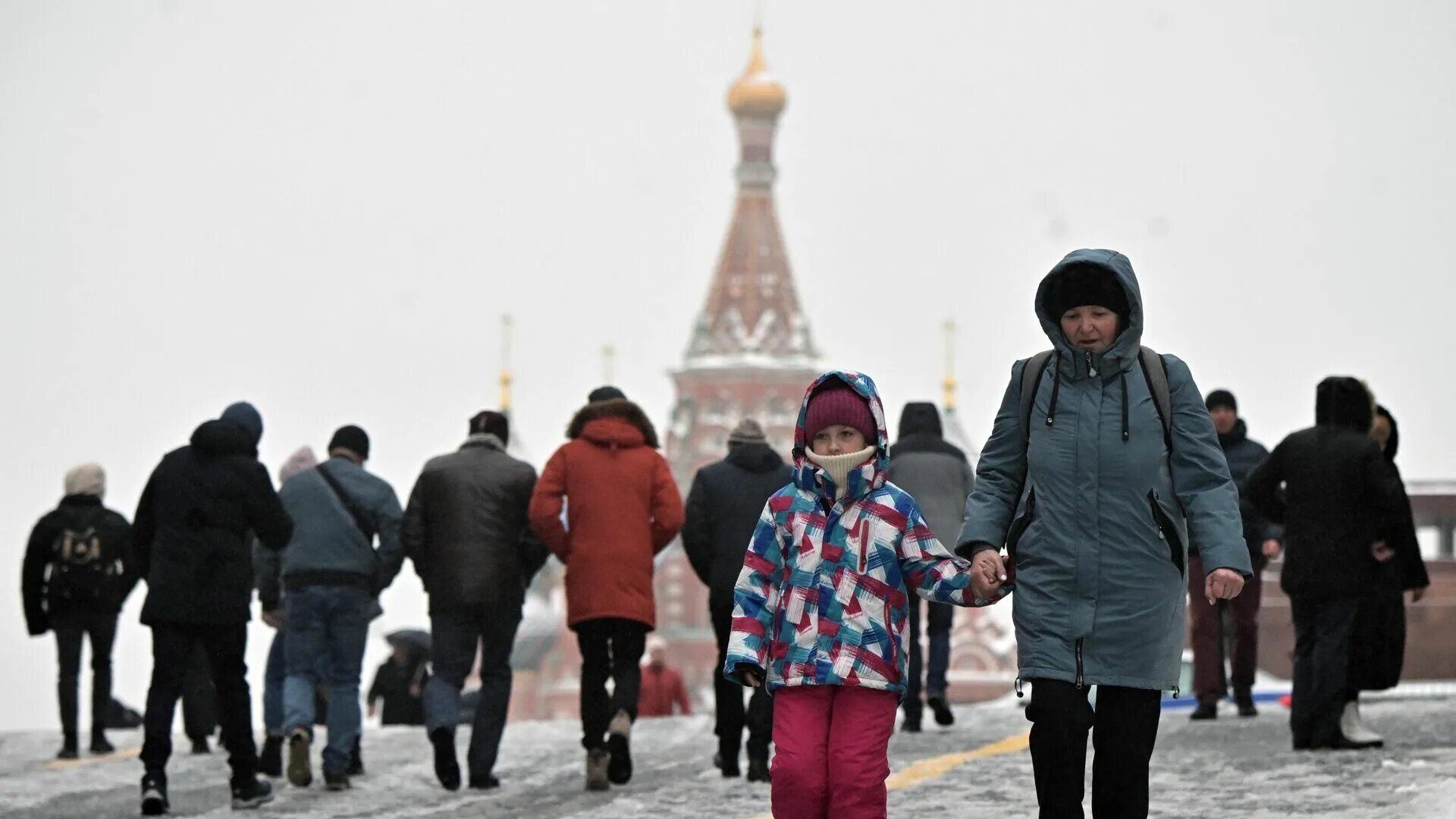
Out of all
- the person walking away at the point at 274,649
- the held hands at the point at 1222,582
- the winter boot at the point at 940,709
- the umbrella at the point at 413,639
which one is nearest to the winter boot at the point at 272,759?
the person walking away at the point at 274,649

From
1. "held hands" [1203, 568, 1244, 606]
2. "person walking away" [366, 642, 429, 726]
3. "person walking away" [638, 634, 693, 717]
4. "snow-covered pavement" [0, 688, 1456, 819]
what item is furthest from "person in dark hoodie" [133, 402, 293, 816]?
"person walking away" [638, 634, 693, 717]

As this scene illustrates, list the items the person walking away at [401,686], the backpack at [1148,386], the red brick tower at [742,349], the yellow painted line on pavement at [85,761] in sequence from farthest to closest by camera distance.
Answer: the red brick tower at [742,349] → the person walking away at [401,686] → the yellow painted line on pavement at [85,761] → the backpack at [1148,386]

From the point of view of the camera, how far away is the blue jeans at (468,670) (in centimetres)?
1171

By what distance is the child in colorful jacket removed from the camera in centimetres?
773

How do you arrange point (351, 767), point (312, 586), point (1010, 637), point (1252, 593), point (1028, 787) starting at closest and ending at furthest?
point (1028, 787), point (312, 586), point (351, 767), point (1252, 593), point (1010, 637)

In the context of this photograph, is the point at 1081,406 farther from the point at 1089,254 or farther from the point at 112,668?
the point at 112,668

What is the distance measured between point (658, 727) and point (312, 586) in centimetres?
437

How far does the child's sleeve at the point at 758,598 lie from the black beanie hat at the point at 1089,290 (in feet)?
3.43

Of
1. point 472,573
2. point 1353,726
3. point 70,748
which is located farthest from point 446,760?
point 1353,726

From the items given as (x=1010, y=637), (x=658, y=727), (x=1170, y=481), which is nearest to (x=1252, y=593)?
(x=658, y=727)

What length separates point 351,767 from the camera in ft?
41.9

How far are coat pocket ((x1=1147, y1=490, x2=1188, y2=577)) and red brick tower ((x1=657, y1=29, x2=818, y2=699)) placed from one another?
349 feet

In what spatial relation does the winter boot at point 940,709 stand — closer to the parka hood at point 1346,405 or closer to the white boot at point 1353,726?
the white boot at point 1353,726

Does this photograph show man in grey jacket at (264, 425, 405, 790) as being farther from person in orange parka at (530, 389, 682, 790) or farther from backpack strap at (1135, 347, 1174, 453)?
backpack strap at (1135, 347, 1174, 453)
